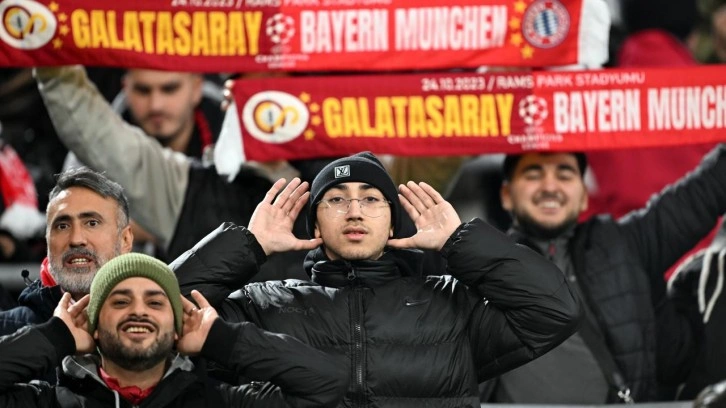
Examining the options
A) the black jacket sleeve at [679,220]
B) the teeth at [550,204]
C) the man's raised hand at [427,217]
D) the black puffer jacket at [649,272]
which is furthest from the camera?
the teeth at [550,204]

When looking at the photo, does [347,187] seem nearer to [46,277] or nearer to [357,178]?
[357,178]

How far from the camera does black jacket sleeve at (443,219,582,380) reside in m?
5.33

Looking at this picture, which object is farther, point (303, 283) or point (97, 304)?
point (303, 283)

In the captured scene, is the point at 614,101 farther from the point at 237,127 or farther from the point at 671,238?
the point at 237,127

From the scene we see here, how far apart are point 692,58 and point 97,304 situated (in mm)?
5337

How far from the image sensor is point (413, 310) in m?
Answer: 5.38

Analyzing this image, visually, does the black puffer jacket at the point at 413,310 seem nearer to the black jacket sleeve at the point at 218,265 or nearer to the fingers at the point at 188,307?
the black jacket sleeve at the point at 218,265

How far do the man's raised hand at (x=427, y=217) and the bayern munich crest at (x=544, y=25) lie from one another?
1.35 metres

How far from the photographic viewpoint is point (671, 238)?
7.00 metres

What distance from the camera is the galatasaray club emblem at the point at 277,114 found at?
672cm

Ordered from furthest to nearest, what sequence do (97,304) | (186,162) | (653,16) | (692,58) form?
(653,16), (692,58), (186,162), (97,304)

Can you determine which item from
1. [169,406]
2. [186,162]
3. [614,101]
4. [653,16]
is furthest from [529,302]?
[653,16]

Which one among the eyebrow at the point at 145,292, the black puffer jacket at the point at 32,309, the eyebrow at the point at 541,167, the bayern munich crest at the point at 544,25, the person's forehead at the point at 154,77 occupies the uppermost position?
the bayern munich crest at the point at 544,25

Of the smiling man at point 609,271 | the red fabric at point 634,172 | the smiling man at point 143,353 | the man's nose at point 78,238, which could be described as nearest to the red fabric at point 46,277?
the man's nose at point 78,238
